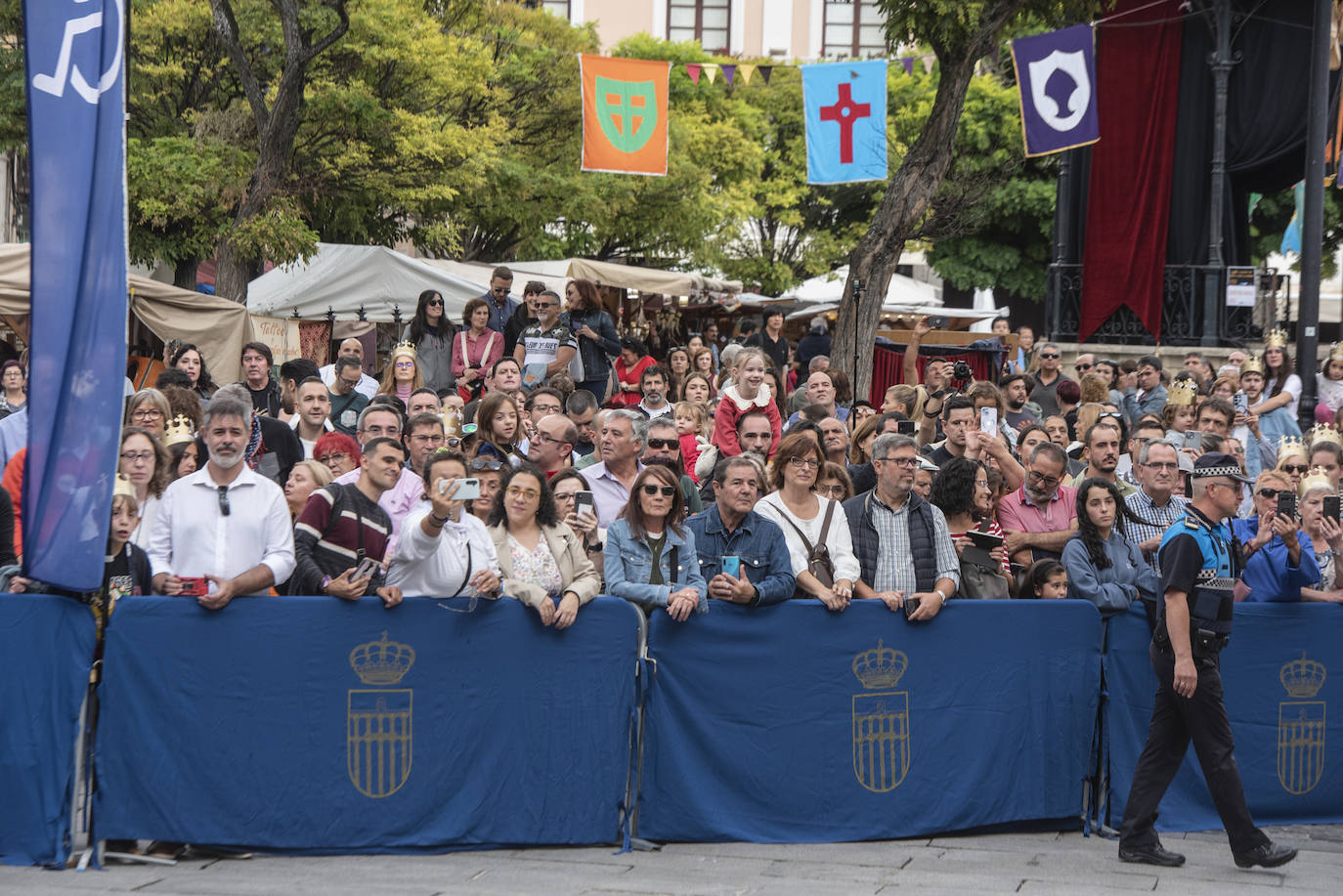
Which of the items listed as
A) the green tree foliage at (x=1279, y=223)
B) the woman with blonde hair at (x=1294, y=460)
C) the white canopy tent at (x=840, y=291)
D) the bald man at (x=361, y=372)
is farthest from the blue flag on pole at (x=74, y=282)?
the green tree foliage at (x=1279, y=223)

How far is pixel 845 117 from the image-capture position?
58.2 feet

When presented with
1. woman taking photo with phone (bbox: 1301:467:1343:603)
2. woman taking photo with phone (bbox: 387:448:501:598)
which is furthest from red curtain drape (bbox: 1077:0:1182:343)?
woman taking photo with phone (bbox: 387:448:501:598)

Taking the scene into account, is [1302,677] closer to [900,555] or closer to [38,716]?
[900,555]

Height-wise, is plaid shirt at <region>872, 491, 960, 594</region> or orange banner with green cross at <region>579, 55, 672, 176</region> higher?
orange banner with green cross at <region>579, 55, 672, 176</region>

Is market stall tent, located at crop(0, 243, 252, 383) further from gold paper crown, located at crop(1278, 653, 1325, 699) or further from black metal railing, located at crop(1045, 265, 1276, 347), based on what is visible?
gold paper crown, located at crop(1278, 653, 1325, 699)

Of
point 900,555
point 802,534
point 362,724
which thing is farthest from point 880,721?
point 362,724

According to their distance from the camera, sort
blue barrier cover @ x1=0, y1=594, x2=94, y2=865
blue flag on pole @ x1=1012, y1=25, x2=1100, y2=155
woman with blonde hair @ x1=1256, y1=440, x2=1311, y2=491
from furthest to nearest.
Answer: blue flag on pole @ x1=1012, y1=25, x2=1100, y2=155 < woman with blonde hair @ x1=1256, y1=440, x2=1311, y2=491 < blue barrier cover @ x1=0, y1=594, x2=94, y2=865

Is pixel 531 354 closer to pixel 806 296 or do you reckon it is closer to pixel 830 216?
pixel 806 296

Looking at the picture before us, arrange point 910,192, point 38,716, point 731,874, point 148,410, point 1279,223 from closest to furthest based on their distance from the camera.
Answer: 1. point 38,716
2. point 731,874
3. point 148,410
4. point 910,192
5. point 1279,223

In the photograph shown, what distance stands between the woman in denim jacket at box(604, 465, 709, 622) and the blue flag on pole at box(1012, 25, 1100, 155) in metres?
11.4

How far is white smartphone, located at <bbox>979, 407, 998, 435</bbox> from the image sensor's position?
404 inches

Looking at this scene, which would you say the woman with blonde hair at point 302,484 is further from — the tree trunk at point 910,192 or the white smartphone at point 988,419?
the tree trunk at point 910,192

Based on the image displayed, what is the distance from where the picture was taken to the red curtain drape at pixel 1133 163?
22125 millimetres

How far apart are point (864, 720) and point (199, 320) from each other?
519 inches
